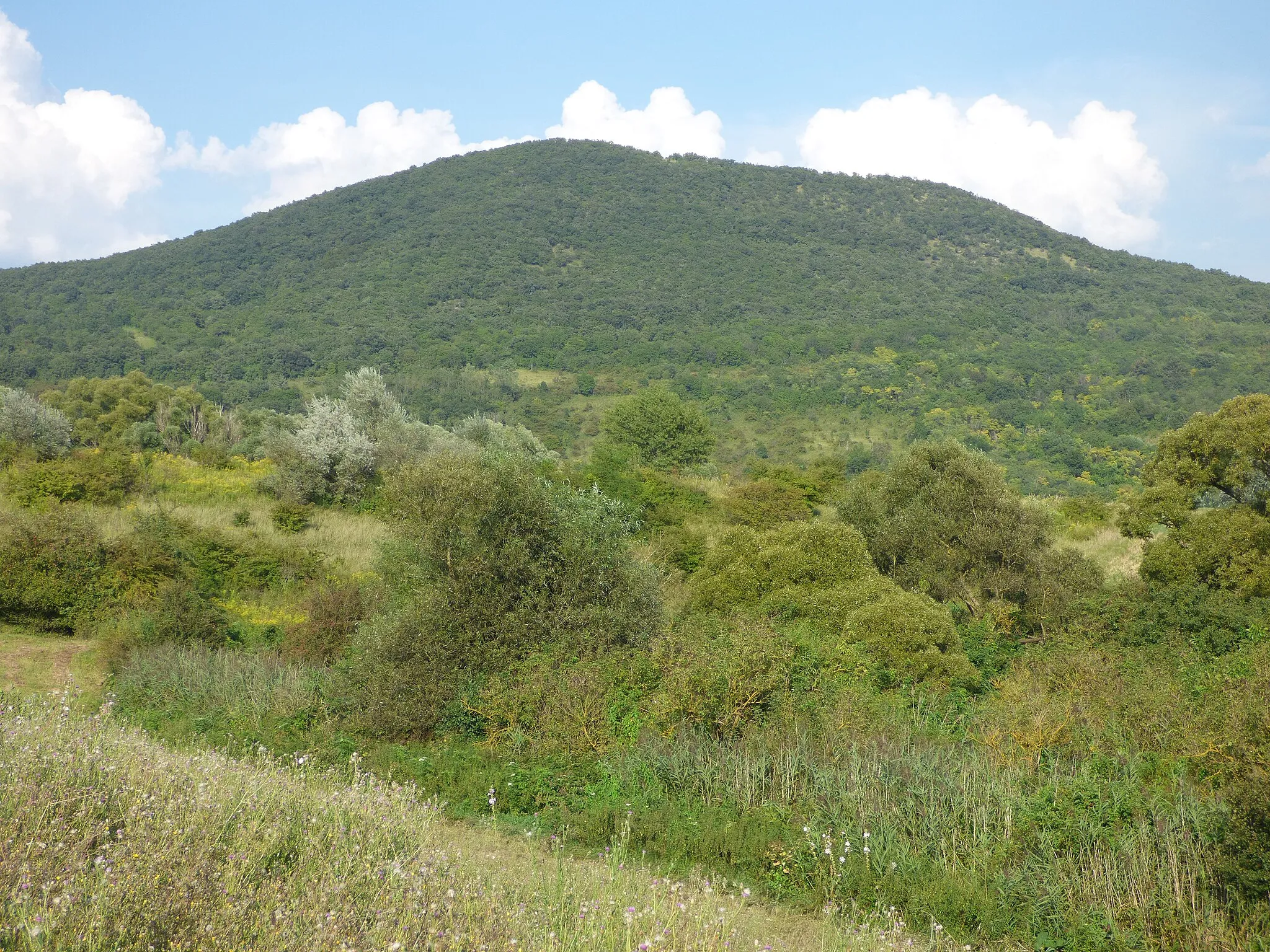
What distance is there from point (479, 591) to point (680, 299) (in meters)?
86.5

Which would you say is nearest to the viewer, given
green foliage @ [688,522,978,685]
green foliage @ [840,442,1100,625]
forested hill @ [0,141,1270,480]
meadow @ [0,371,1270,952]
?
meadow @ [0,371,1270,952]

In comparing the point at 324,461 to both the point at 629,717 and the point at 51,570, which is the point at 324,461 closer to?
the point at 51,570

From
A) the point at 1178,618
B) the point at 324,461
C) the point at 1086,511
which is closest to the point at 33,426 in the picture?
the point at 324,461

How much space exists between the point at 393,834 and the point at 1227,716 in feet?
19.1

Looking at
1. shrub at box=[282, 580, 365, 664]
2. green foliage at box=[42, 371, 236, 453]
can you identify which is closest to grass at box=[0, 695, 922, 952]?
shrub at box=[282, 580, 365, 664]

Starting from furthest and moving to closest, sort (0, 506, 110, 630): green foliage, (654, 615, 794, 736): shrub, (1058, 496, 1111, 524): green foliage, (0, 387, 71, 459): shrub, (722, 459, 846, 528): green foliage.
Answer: (1058, 496, 1111, 524): green foliage, (722, 459, 846, 528): green foliage, (0, 387, 71, 459): shrub, (0, 506, 110, 630): green foliage, (654, 615, 794, 736): shrub

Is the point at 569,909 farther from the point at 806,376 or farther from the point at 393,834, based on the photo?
the point at 806,376

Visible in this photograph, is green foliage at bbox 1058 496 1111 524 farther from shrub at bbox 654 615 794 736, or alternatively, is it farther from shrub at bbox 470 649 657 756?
shrub at bbox 470 649 657 756

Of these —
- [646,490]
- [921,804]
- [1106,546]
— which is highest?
[646,490]

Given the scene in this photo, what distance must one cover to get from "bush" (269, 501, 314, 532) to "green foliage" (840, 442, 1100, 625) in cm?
1226

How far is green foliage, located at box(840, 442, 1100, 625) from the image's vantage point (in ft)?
47.6

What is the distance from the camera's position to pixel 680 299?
93375 mm

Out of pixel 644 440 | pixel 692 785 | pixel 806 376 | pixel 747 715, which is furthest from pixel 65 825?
pixel 806 376

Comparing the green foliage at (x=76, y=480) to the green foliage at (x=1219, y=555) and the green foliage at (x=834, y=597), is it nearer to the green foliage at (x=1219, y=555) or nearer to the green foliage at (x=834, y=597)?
the green foliage at (x=834, y=597)
